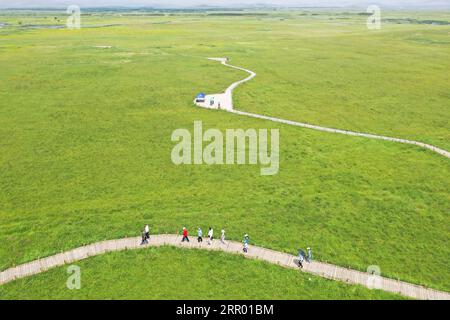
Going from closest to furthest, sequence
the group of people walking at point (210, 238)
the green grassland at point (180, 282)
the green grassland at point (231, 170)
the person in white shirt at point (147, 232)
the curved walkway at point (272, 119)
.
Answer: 1. the green grassland at point (180, 282)
2. the group of people walking at point (210, 238)
3. the person in white shirt at point (147, 232)
4. the green grassland at point (231, 170)
5. the curved walkway at point (272, 119)

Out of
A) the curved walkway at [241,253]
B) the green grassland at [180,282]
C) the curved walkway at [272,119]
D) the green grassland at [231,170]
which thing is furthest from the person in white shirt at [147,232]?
the curved walkway at [272,119]

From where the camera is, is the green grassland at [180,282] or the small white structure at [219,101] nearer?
the green grassland at [180,282]

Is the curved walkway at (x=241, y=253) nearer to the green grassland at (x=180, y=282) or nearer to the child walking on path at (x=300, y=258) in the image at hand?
the child walking on path at (x=300, y=258)

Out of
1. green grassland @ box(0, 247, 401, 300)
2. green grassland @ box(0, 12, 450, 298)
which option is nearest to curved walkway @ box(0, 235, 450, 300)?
green grassland @ box(0, 247, 401, 300)

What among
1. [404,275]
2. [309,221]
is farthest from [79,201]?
[404,275]

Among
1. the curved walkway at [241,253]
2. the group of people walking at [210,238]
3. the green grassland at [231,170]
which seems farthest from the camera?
the green grassland at [231,170]

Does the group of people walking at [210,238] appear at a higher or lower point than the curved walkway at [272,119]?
lower

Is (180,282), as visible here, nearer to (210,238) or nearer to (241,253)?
(210,238)
